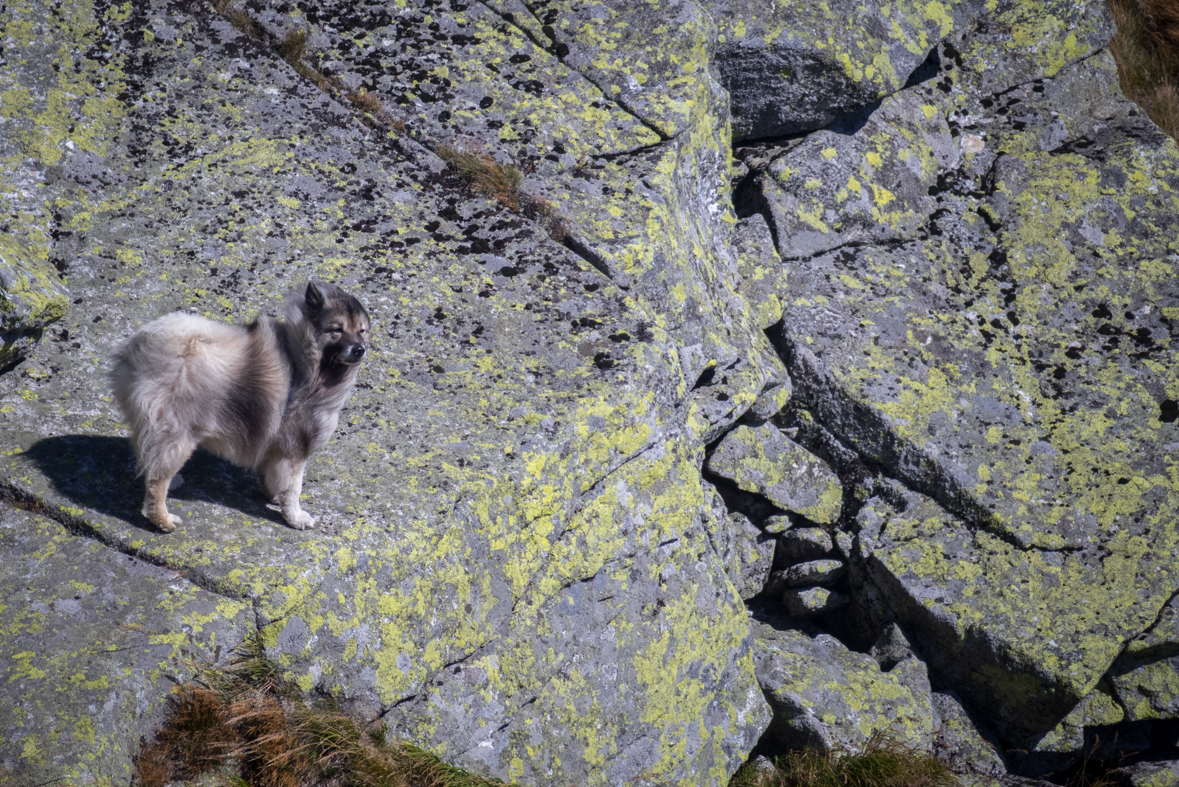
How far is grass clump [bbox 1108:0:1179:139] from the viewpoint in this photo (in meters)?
11.7

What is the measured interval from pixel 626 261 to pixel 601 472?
1.99m

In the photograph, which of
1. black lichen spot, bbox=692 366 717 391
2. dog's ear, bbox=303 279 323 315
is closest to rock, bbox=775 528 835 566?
black lichen spot, bbox=692 366 717 391

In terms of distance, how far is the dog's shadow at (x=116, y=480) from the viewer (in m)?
4.75

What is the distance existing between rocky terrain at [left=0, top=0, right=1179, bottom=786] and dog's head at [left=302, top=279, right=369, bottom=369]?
0.81 metres

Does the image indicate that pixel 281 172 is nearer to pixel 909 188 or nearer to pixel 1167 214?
pixel 909 188

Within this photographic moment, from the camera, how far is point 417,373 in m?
6.03

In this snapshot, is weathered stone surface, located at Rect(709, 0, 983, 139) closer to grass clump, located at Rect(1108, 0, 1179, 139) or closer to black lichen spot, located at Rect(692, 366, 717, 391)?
black lichen spot, located at Rect(692, 366, 717, 391)

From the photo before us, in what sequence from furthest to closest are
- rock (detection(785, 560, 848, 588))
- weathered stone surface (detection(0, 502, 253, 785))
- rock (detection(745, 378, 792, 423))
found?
1. rock (detection(745, 378, 792, 423))
2. rock (detection(785, 560, 848, 588))
3. weathered stone surface (detection(0, 502, 253, 785))

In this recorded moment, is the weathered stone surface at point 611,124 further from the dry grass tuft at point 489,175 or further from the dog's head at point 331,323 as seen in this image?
the dog's head at point 331,323

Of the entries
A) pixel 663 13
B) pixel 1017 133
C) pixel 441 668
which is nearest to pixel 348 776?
pixel 441 668

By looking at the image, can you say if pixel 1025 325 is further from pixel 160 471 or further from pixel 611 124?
pixel 160 471

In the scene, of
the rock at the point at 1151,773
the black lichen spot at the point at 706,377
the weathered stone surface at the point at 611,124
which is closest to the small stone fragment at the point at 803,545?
the weathered stone surface at the point at 611,124

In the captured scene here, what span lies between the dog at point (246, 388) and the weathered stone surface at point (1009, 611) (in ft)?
16.5

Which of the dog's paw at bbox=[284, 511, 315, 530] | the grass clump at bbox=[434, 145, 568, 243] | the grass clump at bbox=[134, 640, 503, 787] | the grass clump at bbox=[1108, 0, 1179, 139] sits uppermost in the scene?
the grass clump at bbox=[1108, 0, 1179, 139]
